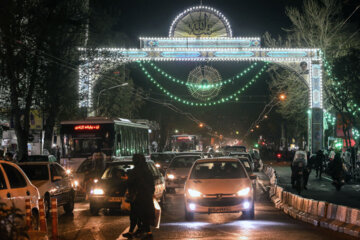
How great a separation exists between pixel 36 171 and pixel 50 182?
0.67 metres

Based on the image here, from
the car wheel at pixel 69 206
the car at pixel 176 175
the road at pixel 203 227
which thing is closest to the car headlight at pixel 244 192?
the road at pixel 203 227

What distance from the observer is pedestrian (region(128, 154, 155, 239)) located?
10695mm

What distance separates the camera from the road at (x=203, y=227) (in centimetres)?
1160

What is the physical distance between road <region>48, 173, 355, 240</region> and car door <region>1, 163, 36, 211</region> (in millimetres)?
1769

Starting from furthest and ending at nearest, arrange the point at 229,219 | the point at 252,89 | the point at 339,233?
1. the point at 252,89
2. the point at 229,219
3. the point at 339,233

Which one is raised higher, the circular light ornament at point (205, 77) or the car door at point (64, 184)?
the circular light ornament at point (205, 77)

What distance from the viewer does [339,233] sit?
39.4 feet

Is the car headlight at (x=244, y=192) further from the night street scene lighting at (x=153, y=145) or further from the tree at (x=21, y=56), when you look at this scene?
the tree at (x=21, y=56)

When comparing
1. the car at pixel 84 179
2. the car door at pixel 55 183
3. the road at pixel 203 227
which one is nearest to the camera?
the road at pixel 203 227

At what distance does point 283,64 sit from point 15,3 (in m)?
21.0

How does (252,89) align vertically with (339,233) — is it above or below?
above

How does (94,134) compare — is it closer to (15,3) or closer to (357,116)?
(15,3)

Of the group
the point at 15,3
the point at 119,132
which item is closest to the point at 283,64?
the point at 119,132

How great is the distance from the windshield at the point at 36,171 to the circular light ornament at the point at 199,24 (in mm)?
25870
